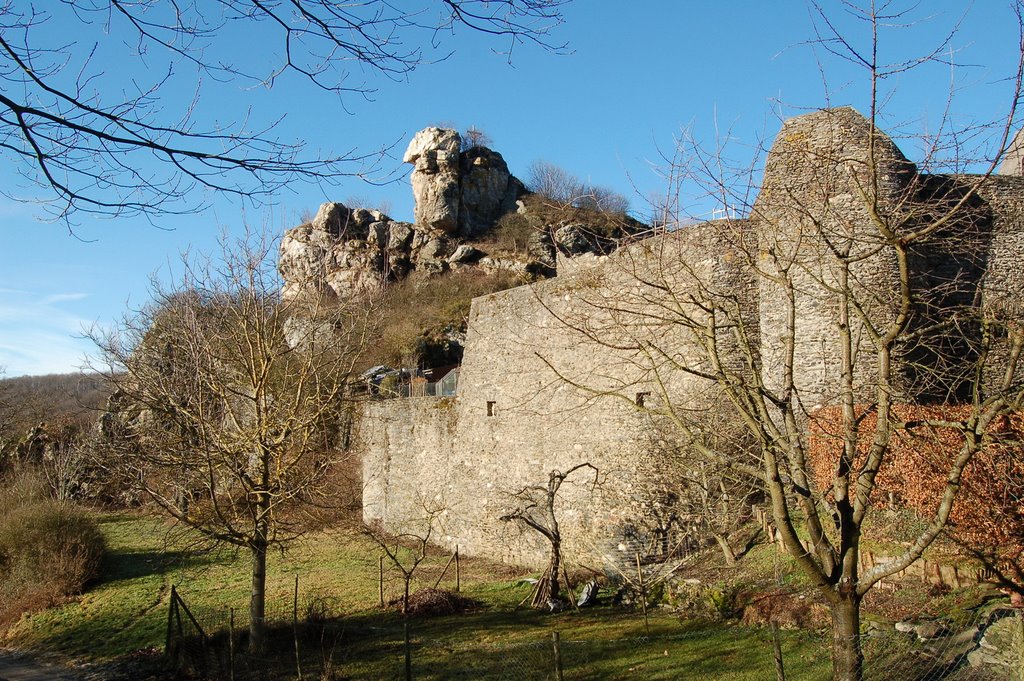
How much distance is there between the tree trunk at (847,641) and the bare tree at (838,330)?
0.5 inches

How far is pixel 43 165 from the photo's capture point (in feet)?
10.6

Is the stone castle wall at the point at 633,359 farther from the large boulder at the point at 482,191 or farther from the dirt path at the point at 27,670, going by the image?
the large boulder at the point at 482,191

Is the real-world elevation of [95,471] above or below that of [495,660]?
above

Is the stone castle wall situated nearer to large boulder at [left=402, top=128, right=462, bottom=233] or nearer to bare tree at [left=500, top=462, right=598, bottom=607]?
bare tree at [left=500, top=462, right=598, bottom=607]

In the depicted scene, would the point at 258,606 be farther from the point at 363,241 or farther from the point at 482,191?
the point at 482,191

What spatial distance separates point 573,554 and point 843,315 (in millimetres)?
8720

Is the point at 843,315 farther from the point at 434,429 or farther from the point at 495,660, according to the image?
the point at 434,429

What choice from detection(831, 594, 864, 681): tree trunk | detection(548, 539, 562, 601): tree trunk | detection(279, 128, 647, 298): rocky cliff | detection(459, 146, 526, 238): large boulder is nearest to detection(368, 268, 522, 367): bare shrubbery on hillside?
detection(279, 128, 647, 298): rocky cliff

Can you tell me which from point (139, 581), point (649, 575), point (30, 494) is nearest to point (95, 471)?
point (30, 494)

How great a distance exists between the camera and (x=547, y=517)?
14.0 meters

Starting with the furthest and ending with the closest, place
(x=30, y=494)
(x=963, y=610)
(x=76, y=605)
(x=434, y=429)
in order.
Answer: (x=30, y=494) → (x=434, y=429) → (x=76, y=605) → (x=963, y=610)

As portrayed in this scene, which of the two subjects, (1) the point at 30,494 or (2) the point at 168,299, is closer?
(2) the point at 168,299

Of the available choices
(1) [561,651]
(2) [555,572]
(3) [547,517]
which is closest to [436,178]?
(3) [547,517]

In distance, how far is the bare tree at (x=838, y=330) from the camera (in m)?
5.27
